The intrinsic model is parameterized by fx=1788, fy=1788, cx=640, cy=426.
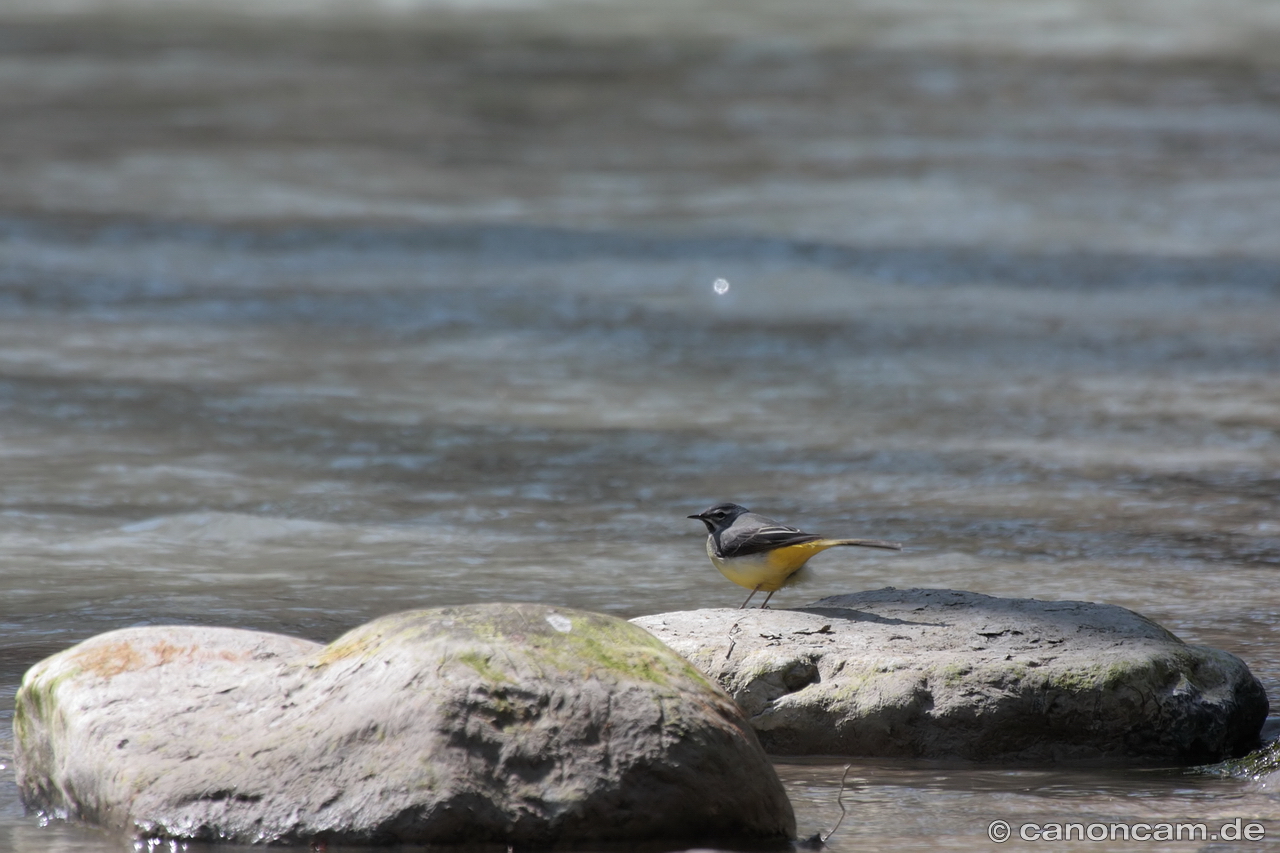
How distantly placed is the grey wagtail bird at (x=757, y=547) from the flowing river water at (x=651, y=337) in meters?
0.68

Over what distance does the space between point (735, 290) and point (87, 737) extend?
8.36 metres

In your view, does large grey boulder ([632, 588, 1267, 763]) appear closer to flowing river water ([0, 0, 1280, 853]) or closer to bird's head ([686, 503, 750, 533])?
flowing river water ([0, 0, 1280, 853])

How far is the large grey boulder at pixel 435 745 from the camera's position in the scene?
12.4 feet

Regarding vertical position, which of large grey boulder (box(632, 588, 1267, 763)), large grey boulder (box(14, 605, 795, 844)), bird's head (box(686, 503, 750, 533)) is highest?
bird's head (box(686, 503, 750, 533))

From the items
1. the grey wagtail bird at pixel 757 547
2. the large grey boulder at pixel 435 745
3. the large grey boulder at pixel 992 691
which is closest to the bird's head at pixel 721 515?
the grey wagtail bird at pixel 757 547

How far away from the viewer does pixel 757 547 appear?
5.41 metres

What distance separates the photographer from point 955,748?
185 inches

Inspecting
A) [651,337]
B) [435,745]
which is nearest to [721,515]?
[435,745]

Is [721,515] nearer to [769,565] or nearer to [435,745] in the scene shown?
[769,565]

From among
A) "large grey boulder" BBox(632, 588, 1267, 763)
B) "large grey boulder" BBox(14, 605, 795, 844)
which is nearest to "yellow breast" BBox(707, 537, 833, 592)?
"large grey boulder" BBox(632, 588, 1267, 763)

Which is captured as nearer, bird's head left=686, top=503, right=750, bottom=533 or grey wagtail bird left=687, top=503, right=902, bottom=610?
grey wagtail bird left=687, top=503, right=902, bottom=610

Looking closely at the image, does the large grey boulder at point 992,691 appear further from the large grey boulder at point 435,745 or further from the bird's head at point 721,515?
the large grey boulder at point 435,745

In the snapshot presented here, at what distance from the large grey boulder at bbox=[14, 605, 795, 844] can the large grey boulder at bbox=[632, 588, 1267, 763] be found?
0.75m

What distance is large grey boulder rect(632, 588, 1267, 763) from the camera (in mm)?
4676
